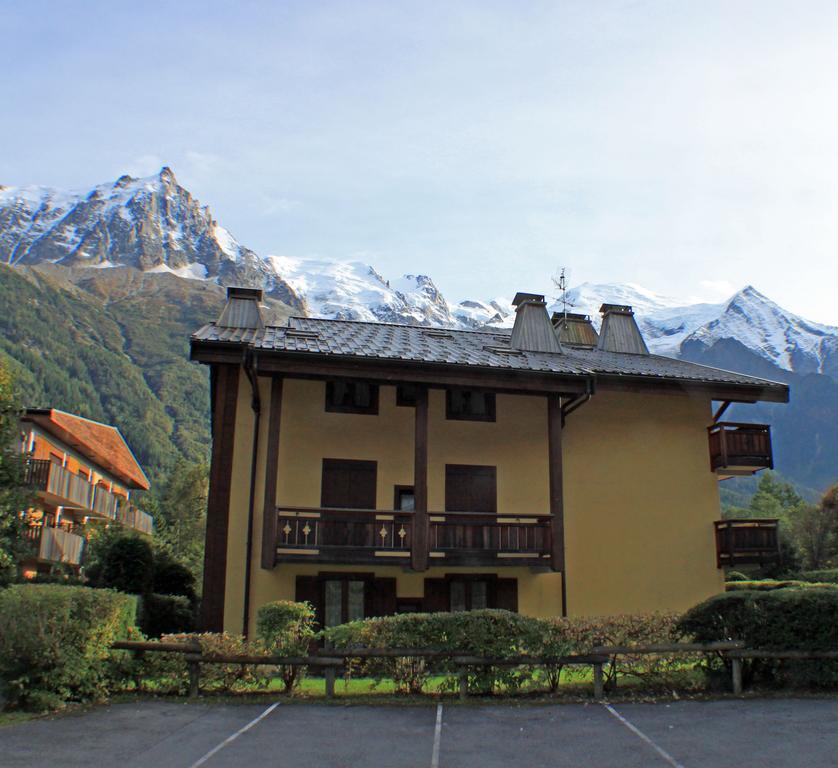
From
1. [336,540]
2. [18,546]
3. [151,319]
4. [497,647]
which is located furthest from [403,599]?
[151,319]

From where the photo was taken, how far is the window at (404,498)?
19766mm

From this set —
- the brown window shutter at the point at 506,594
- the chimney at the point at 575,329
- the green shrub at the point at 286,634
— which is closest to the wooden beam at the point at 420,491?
the brown window shutter at the point at 506,594

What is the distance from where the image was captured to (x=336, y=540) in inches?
696

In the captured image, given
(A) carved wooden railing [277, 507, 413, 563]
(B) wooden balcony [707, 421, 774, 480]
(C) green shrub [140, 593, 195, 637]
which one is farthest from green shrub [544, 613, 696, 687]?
(C) green shrub [140, 593, 195, 637]

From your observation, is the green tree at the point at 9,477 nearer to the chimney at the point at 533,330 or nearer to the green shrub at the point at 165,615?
the green shrub at the point at 165,615

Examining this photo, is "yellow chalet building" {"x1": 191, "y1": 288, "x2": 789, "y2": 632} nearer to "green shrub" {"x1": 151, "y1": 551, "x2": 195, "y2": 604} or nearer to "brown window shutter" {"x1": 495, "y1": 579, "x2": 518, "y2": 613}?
"brown window shutter" {"x1": 495, "y1": 579, "x2": 518, "y2": 613}

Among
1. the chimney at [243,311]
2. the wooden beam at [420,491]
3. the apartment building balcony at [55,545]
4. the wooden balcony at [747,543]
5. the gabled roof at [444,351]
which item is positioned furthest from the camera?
the apartment building balcony at [55,545]

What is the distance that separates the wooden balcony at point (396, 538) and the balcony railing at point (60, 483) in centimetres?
1624

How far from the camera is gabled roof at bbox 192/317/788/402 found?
18.7 meters

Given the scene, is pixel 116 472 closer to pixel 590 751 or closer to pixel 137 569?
pixel 137 569

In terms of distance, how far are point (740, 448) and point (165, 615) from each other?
1576 cm

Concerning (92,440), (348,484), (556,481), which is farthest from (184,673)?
(92,440)

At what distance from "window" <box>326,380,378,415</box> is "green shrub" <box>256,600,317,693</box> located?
6984mm

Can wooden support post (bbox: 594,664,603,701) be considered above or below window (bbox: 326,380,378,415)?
below
